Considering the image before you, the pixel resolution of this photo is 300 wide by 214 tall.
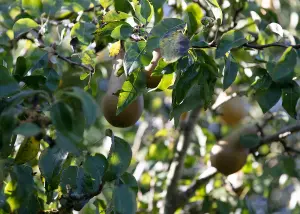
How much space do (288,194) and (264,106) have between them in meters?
1.19

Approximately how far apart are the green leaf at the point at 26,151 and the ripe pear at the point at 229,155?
65 centimetres

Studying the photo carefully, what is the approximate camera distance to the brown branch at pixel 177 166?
1.74 m

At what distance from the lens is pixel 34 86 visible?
1033 millimetres

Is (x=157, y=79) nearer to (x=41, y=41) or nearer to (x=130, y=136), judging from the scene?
(x=41, y=41)

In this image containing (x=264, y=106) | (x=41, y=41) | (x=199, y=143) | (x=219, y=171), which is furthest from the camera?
(x=199, y=143)

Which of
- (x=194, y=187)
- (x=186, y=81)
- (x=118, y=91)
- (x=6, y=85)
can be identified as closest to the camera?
(x=6, y=85)

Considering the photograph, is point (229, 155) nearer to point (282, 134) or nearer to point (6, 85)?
point (282, 134)

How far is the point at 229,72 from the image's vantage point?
3.32 feet

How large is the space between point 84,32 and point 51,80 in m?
0.12

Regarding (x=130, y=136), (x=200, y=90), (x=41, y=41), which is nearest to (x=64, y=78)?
(x=41, y=41)

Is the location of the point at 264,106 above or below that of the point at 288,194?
above

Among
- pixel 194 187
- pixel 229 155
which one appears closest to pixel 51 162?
pixel 229 155

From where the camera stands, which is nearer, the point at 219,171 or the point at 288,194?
the point at 219,171

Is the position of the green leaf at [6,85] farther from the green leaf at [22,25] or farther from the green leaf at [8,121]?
the green leaf at [22,25]
